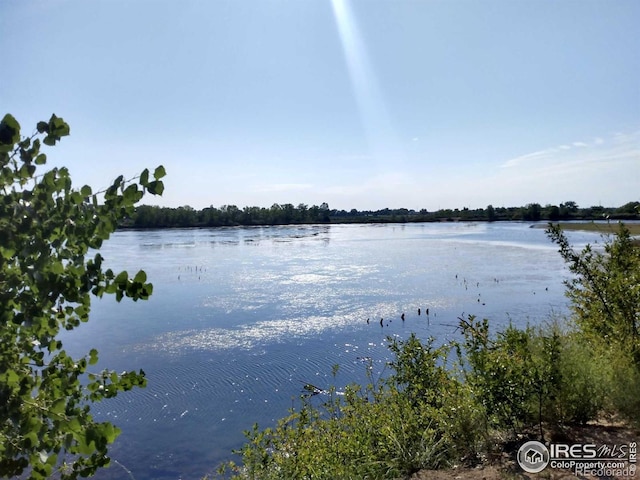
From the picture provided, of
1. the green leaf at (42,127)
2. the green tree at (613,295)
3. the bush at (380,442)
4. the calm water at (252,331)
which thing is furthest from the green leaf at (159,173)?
the calm water at (252,331)

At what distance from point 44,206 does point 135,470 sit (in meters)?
11.9

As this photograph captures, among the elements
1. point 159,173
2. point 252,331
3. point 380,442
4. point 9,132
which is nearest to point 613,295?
point 380,442

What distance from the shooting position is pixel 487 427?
21.7ft

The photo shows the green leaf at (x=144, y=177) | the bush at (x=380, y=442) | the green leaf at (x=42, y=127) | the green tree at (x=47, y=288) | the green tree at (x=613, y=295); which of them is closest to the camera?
the green tree at (x=47, y=288)

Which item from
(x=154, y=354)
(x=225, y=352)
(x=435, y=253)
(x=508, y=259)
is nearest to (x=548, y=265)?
(x=508, y=259)

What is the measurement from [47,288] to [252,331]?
22.5 metres

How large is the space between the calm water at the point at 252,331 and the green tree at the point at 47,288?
10.5 m

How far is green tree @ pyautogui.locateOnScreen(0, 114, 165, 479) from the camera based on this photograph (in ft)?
6.17

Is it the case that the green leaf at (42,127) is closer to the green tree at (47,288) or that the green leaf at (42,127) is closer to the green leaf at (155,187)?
the green tree at (47,288)

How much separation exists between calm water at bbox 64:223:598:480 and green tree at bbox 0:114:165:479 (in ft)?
34.5

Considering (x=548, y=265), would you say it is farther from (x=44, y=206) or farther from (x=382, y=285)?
(x=44, y=206)

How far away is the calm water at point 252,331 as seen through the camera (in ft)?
44.2

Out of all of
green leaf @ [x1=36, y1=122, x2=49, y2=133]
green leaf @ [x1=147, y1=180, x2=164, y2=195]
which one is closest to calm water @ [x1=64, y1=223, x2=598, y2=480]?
green leaf @ [x1=147, y1=180, x2=164, y2=195]

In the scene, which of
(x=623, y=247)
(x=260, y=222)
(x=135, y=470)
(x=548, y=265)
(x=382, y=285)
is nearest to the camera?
(x=623, y=247)
